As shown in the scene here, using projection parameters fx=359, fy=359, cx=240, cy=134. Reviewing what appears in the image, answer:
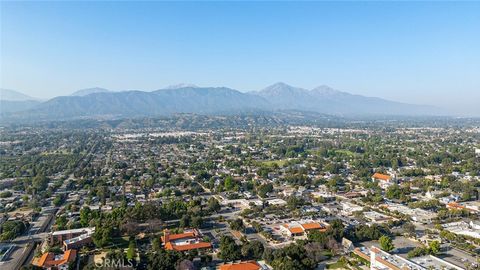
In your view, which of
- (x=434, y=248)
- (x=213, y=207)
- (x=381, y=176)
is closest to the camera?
(x=434, y=248)

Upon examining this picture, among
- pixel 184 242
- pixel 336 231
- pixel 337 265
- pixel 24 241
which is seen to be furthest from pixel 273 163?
pixel 24 241

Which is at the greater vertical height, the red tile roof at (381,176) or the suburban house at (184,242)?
the red tile roof at (381,176)

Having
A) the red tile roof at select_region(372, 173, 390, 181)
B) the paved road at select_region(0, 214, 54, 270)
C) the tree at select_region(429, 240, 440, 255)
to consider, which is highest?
the tree at select_region(429, 240, 440, 255)

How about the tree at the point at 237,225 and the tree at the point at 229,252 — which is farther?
the tree at the point at 237,225

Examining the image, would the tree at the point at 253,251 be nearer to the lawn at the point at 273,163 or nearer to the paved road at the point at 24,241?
the paved road at the point at 24,241

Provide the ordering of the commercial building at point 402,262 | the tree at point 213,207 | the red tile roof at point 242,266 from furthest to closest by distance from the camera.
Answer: the tree at point 213,207, the red tile roof at point 242,266, the commercial building at point 402,262

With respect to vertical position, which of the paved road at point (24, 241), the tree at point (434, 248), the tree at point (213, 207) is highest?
the tree at point (434, 248)

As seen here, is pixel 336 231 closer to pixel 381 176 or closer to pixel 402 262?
pixel 402 262

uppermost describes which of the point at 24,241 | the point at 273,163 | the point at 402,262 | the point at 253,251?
the point at 402,262

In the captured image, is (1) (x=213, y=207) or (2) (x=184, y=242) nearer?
(2) (x=184, y=242)

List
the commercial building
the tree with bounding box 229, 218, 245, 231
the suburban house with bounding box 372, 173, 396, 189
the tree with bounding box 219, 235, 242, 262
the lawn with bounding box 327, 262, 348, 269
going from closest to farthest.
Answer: the commercial building
the lawn with bounding box 327, 262, 348, 269
the tree with bounding box 219, 235, 242, 262
the tree with bounding box 229, 218, 245, 231
the suburban house with bounding box 372, 173, 396, 189

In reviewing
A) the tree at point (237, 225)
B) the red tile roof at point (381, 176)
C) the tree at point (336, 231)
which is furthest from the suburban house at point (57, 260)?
the red tile roof at point (381, 176)

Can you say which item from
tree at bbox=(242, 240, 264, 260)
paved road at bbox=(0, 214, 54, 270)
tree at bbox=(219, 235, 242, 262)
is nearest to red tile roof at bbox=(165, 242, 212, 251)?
tree at bbox=(219, 235, 242, 262)

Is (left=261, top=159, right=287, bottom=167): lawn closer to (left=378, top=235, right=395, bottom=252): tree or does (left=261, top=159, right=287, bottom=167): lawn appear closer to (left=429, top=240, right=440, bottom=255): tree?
(left=378, top=235, right=395, bottom=252): tree
